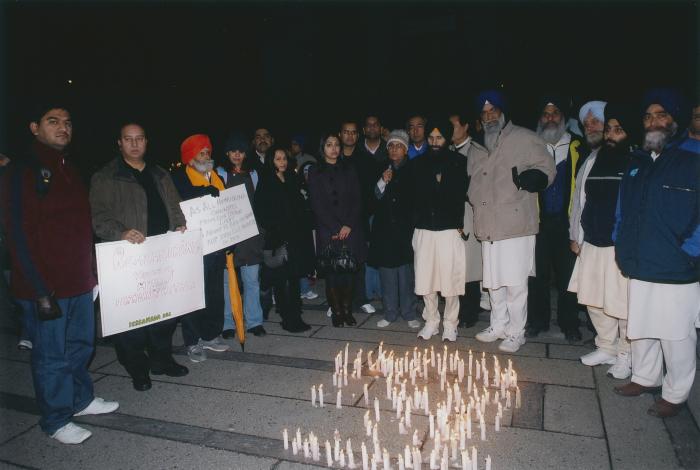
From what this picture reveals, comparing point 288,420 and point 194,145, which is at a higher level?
point 194,145

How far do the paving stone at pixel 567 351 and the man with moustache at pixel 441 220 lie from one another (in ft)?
3.48

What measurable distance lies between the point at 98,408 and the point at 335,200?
3348 millimetres

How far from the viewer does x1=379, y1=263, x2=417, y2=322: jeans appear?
6219 millimetres

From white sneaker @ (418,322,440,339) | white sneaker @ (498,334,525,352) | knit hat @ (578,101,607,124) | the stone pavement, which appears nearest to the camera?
the stone pavement

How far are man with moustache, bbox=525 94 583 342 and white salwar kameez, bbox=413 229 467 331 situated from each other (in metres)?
0.92

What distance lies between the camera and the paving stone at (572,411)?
3.68 metres

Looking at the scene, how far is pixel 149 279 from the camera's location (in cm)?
448

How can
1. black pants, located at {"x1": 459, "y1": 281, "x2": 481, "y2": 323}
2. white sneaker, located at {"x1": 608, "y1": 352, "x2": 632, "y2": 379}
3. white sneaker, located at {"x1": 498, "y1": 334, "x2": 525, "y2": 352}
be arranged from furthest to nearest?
black pants, located at {"x1": 459, "y1": 281, "x2": 481, "y2": 323}
white sneaker, located at {"x1": 498, "y1": 334, "x2": 525, "y2": 352}
white sneaker, located at {"x1": 608, "y1": 352, "x2": 632, "y2": 379}

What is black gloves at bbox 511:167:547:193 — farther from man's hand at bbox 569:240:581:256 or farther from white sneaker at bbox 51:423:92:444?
white sneaker at bbox 51:423:92:444

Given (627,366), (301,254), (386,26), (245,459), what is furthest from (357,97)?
(245,459)

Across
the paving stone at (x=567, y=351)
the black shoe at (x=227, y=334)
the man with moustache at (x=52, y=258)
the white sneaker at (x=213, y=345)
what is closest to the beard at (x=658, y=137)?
the paving stone at (x=567, y=351)

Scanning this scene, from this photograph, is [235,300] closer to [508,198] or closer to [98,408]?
[98,408]

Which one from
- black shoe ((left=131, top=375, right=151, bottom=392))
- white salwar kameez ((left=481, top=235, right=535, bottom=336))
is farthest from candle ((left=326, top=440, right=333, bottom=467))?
white salwar kameez ((left=481, top=235, right=535, bottom=336))

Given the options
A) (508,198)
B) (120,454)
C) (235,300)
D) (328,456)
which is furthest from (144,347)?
(508,198)
